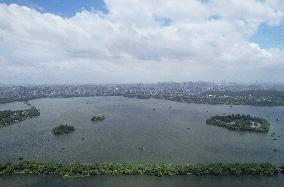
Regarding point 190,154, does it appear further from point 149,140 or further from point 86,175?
point 86,175

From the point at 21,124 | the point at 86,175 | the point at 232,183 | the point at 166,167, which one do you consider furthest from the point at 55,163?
the point at 21,124

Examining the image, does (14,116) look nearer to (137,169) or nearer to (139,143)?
(139,143)

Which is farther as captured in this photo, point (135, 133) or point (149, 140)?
point (135, 133)

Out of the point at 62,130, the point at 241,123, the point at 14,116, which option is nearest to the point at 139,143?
the point at 62,130

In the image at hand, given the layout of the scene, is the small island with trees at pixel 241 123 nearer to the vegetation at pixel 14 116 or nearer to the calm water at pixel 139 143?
the calm water at pixel 139 143

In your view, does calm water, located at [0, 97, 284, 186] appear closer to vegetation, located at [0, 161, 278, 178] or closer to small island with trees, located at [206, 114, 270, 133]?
vegetation, located at [0, 161, 278, 178]

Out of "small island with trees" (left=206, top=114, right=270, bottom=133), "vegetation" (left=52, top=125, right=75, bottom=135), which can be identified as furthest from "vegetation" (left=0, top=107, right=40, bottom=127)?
"small island with trees" (left=206, top=114, right=270, bottom=133)
